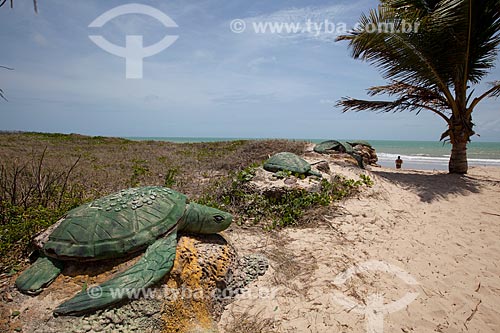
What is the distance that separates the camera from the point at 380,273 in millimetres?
3170

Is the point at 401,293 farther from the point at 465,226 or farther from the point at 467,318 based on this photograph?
the point at 465,226

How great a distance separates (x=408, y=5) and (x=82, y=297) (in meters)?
10.5

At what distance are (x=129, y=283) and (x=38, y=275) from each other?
0.81 metres

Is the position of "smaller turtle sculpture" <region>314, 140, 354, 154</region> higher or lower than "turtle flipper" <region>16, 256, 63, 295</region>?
higher

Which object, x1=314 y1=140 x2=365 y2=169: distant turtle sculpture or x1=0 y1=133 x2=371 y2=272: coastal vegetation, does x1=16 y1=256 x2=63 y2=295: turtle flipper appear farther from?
x1=314 y1=140 x2=365 y2=169: distant turtle sculpture

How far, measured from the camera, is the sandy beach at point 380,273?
245cm

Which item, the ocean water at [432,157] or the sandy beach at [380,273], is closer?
the sandy beach at [380,273]

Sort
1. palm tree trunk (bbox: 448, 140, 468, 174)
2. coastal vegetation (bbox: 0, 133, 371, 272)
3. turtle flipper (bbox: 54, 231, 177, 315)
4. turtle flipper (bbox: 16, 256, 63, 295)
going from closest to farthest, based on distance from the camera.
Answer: turtle flipper (bbox: 54, 231, 177, 315) < turtle flipper (bbox: 16, 256, 63, 295) < coastal vegetation (bbox: 0, 133, 371, 272) < palm tree trunk (bbox: 448, 140, 468, 174)

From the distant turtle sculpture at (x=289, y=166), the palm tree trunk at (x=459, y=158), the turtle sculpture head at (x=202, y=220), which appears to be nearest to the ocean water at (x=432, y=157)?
the palm tree trunk at (x=459, y=158)

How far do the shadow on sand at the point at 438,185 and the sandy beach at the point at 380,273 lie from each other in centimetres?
99

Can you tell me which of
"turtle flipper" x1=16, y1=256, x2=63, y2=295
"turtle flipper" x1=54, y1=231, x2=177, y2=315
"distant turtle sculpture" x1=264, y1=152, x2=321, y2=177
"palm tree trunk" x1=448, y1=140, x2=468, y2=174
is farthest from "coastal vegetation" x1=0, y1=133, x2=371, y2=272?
"palm tree trunk" x1=448, y1=140, x2=468, y2=174

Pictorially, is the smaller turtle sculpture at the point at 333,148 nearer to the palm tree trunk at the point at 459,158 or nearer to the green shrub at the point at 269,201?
the palm tree trunk at the point at 459,158

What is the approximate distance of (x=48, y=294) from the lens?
204cm

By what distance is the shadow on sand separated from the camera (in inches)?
253
